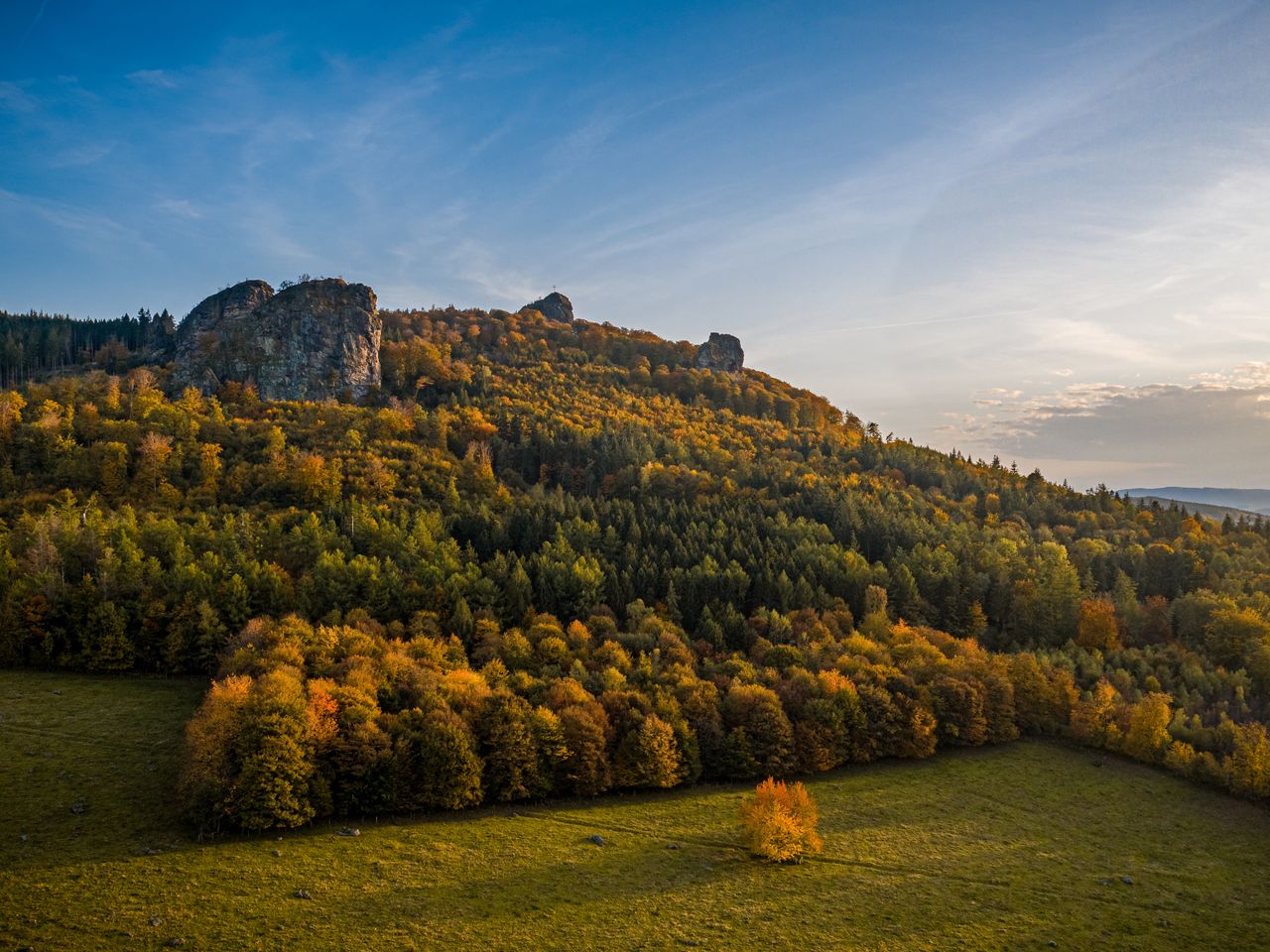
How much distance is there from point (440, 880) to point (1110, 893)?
57.4m

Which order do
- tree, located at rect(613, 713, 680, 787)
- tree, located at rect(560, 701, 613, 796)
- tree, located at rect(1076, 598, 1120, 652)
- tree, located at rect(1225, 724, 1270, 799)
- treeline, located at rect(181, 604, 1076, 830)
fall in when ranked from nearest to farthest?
treeline, located at rect(181, 604, 1076, 830) < tree, located at rect(560, 701, 613, 796) < tree, located at rect(613, 713, 680, 787) < tree, located at rect(1225, 724, 1270, 799) < tree, located at rect(1076, 598, 1120, 652)

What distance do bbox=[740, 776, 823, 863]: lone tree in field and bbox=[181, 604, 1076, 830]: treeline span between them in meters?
14.3

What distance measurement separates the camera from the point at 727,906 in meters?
56.0

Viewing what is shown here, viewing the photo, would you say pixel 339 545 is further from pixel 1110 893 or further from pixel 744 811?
pixel 1110 893

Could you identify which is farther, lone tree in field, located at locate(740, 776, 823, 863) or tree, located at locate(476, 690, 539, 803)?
tree, located at locate(476, 690, 539, 803)

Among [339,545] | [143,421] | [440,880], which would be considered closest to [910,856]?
[440,880]

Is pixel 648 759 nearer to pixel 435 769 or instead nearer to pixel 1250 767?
pixel 435 769

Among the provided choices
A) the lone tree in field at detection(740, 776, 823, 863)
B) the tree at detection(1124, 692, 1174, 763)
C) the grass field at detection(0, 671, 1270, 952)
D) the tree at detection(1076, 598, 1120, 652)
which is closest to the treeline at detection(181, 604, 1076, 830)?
the grass field at detection(0, 671, 1270, 952)

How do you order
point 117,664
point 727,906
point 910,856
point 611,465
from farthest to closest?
1. point 611,465
2. point 117,664
3. point 910,856
4. point 727,906

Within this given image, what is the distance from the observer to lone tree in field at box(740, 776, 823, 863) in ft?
210

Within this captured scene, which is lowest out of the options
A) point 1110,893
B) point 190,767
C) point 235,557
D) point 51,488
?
point 1110,893

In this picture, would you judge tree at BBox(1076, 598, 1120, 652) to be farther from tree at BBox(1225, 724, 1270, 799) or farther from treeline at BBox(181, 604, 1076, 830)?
tree at BBox(1225, 724, 1270, 799)

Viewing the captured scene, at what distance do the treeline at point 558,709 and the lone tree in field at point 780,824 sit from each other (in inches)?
563

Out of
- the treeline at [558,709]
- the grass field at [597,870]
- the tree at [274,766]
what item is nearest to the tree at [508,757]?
the treeline at [558,709]
